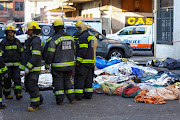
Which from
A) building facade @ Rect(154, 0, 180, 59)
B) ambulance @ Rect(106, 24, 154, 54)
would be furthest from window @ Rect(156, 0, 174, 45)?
ambulance @ Rect(106, 24, 154, 54)

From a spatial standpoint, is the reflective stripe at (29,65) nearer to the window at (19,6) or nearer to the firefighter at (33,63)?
the firefighter at (33,63)

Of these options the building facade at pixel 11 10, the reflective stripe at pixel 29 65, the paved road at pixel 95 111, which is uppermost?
the building facade at pixel 11 10

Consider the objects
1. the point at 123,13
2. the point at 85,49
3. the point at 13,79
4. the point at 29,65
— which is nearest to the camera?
the point at 29,65

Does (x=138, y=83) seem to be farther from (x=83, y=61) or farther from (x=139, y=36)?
(x=139, y=36)

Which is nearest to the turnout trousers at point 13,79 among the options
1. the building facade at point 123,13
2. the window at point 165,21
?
the window at point 165,21

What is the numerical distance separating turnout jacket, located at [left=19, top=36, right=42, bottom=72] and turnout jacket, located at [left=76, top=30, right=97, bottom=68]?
1194mm

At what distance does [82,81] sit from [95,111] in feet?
4.14

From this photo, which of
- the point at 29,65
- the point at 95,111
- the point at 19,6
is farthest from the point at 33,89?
the point at 19,6

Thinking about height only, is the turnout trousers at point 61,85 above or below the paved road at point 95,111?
above

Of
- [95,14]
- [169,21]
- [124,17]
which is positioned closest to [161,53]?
[169,21]

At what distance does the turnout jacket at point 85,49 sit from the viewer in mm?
8156

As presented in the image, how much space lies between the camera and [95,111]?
7156 millimetres

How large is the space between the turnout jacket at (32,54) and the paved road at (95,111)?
0.92 m

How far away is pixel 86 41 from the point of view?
8.19 m
